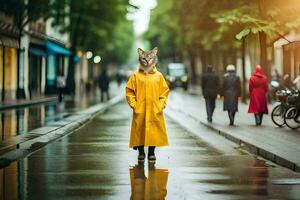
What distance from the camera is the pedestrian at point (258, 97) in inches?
831

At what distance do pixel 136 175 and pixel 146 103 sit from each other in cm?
193

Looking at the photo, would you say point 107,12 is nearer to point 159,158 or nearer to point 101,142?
point 101,142

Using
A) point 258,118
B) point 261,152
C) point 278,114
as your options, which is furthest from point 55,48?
point 261,152

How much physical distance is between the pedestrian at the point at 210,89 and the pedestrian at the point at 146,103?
10628 mm

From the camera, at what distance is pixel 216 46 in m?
47.9

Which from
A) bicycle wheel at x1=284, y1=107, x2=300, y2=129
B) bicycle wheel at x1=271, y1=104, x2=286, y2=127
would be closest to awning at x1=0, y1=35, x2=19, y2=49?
bicycle wheel at x1=271, y1=104, x2=286, y2=127

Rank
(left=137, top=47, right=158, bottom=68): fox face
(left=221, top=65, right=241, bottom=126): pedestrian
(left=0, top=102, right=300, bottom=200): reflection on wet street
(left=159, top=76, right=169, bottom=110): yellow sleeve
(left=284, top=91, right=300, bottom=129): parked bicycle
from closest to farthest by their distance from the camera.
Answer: (left=0, top=102, right=300, bottom=200): reflection on wet street → (left=137, top=47, right=158, bottom=68): fox face → (left=159, top=76, right=169, bottom=110): yellow sleeve → (left=284, top=91, right=300, bottom=129): parked bicycle → (left=221, top=65, right=241, bottom=126): pedestrian

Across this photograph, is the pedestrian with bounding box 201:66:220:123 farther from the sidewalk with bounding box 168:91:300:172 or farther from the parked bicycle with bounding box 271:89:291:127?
the parked bicycle with bounding box 271:89:291:127

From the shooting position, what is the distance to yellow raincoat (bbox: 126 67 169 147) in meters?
12.0

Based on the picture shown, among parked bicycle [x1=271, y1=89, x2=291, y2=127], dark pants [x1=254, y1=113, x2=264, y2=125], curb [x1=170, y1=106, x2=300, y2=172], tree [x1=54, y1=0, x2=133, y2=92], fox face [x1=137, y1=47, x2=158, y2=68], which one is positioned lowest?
curb [x1=170, y1=106, x2=300, y2=172]

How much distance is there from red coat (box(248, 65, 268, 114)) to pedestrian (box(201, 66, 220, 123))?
5.46ft

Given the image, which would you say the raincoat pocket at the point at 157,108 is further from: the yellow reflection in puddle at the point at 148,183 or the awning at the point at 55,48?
the awning at the point at 55,48

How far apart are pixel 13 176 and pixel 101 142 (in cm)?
584

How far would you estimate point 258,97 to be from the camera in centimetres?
2119
